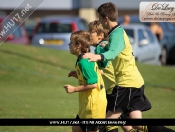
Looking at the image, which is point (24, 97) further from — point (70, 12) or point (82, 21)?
point (70, 12)

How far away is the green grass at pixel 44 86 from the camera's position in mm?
10844

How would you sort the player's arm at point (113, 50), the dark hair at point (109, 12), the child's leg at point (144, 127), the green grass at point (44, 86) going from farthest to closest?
the green grass at point (44, 86) < the child's leg at point (144, 127) < the dark hair at point (109, 12) < the player's arm at point (113, 50)

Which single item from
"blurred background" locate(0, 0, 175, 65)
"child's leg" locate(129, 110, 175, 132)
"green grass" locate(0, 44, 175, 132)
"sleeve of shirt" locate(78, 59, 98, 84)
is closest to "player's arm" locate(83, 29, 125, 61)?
"sleeve of shirt" locate(78, 59, 98, 84)

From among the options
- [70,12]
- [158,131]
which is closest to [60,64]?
[158,131]

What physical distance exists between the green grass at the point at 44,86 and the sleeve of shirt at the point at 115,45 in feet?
8.65

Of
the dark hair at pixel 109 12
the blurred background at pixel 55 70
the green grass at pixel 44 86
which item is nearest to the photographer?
the dark hair at pixel 109 12

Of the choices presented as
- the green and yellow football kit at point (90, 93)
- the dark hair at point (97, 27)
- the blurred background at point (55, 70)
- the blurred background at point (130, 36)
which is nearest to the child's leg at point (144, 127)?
the green and yellow football kit at point (90, 93)

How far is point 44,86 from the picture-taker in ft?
52.9

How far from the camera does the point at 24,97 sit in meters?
13.3

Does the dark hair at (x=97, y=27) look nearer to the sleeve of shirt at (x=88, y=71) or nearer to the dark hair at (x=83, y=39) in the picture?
the dark hair at (x=83, y=39)

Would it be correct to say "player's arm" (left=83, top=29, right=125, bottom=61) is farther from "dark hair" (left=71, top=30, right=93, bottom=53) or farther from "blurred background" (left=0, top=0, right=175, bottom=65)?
"blurred background" (left=0, top=0, right=175, bottom=65)

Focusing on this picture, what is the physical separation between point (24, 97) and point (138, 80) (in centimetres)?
656

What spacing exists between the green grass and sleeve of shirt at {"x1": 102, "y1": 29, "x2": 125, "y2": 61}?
264 centimetres

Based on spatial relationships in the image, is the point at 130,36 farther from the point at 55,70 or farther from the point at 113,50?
the point at 113,50
